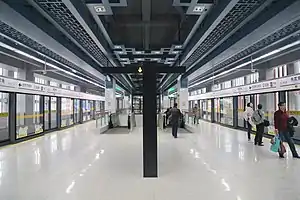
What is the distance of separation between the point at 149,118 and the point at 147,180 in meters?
1.15

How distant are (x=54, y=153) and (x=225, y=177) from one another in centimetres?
498

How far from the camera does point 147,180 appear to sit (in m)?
4.69

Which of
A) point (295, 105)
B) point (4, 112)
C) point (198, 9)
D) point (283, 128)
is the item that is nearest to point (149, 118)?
point (198, 9)

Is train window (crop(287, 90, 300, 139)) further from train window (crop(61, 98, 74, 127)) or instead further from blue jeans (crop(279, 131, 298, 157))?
train window (crop(61, 98, 74, 127))

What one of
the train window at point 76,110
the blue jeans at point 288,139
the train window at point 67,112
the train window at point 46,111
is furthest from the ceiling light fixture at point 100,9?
the train window at point 76,110

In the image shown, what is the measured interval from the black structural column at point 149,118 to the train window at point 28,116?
7.29m

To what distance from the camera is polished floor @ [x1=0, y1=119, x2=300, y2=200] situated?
155 inches

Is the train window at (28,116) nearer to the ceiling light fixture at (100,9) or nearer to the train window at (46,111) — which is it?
the train window at (46,111)

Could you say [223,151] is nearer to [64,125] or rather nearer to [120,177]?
[120,177]

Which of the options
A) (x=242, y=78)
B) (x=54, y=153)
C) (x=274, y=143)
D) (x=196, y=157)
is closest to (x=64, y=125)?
(x=54, y=153)

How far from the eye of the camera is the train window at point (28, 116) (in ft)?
36.0

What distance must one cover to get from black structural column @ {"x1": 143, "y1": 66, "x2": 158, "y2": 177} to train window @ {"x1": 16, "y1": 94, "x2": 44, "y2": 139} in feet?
23.9

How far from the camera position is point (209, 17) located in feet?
18.6

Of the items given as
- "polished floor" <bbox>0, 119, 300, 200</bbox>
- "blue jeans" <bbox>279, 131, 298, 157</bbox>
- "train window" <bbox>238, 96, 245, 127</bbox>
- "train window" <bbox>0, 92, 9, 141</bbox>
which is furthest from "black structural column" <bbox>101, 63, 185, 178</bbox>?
"train window" <bbox>238, 96, 245, 127</bbox>
